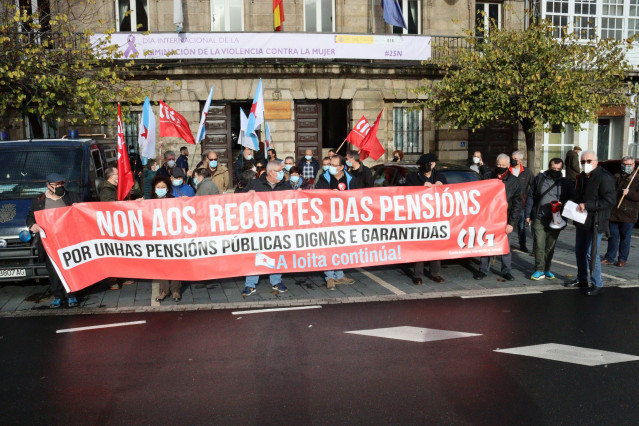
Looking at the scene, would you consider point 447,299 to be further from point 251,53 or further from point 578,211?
point 251,53

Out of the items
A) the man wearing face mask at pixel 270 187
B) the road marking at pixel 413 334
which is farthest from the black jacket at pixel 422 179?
the road marking at pixel 413 334

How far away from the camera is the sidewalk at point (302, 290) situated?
8.45m

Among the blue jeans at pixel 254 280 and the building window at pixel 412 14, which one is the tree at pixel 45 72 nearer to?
the blue jeans at pixel 254 280

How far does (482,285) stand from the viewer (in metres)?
9.32

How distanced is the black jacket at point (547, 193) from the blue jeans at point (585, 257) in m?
0.58

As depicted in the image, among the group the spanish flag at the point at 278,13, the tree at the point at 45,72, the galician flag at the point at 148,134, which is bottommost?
the galician flag at the point at 148,134

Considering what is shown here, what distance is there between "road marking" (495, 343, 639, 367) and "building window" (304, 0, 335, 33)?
58.6 ft

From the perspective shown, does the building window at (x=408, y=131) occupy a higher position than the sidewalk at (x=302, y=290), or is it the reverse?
the building window at (x=408, y=131)

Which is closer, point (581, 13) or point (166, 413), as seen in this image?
point (166, 413)

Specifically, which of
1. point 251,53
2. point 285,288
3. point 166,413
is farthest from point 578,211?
point 251,53

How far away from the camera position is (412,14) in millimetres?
23375

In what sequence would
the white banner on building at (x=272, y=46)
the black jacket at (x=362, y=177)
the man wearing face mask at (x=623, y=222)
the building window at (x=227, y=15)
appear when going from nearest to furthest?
the black jacket at (x=362, y=177) < the man wearing face mask at (x=623, y=222) < the white banner on building at (x=272, y=46) < the building window at (x=227, y=15)

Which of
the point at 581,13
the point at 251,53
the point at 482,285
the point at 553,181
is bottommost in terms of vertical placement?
the point at 482,285

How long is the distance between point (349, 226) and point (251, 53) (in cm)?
1298
